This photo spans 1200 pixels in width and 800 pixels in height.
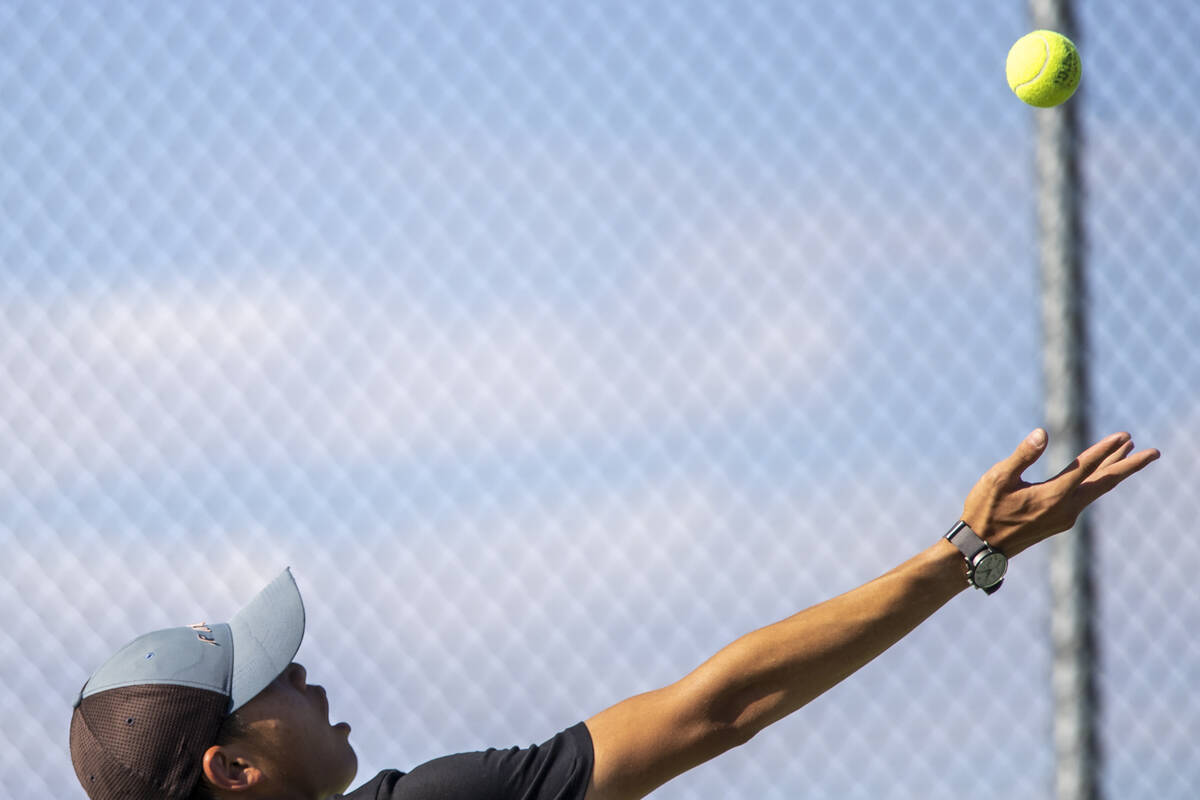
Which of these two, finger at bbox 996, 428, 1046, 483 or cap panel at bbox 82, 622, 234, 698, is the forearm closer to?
finger at bbox 996, 428, 1046, 483

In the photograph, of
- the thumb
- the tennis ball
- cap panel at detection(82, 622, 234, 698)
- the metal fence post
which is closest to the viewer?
the thumb

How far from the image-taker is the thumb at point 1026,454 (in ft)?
6.91

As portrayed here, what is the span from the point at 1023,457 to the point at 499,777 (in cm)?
89

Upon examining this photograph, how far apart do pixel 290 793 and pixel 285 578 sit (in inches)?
17.3

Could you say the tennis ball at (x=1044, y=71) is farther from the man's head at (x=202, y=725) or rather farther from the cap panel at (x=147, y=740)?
the cap panel at (x=147, y=740)

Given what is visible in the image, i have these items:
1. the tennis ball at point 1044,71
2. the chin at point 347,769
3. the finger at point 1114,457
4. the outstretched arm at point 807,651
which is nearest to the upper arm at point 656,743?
the outstretched arm at point 807,651

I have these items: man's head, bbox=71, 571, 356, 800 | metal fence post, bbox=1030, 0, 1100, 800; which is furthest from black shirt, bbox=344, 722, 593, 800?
metal fence post, bbox=1030, 0, 1100, 800

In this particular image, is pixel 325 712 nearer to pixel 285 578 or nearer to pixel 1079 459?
pixel 285 578

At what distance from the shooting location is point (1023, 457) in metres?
2.14

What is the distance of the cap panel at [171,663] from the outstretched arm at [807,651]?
59cm

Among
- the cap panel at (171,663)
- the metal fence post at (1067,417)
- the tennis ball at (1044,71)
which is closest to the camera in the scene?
the cap panel at (171,663)

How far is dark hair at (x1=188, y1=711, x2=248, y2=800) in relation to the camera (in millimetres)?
2280

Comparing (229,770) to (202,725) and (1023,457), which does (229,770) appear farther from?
(1023,457)

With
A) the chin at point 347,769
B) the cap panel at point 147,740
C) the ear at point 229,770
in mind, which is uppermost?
the cap panel at point 147,740
